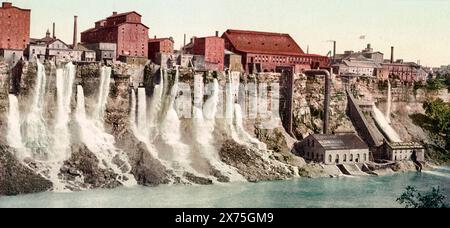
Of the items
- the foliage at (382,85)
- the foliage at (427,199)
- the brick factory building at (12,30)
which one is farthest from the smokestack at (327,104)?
the brick factory building at (12,30)

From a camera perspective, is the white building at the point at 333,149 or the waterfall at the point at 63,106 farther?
the white building at the point at 333,149

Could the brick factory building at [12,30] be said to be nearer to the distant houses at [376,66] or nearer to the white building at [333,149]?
the white building at [333,149]

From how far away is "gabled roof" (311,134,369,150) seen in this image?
47.9 m

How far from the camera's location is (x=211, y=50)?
52.6m

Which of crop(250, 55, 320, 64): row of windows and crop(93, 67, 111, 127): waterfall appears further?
crop(250, 55, 320, 64): row of windows

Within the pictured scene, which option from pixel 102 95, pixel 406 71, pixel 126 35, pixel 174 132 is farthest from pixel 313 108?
pixel 406 71

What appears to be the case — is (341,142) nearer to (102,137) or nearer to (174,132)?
(174,132)

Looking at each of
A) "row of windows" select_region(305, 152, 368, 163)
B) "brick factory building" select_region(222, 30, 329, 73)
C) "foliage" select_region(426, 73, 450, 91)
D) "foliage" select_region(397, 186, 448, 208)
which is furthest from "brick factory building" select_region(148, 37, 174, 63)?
"foliage" select_region(426, 73, 450, 91)

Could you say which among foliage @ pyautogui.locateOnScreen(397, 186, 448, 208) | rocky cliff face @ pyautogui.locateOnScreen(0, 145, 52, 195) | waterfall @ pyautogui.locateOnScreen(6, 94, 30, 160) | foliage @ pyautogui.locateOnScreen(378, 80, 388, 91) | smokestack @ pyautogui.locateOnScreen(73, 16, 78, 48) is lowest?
rocky cliff face @ pyautogui.locateOnScreen(0, 145, 52, 195)

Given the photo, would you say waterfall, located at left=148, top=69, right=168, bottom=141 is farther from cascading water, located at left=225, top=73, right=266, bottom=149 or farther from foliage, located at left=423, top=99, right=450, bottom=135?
foliage, located at left=423, top=99, right=450, bottom=135

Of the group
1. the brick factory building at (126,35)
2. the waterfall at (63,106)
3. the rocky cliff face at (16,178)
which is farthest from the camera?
the brick factory building at (126,35)

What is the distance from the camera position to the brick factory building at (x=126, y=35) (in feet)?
159

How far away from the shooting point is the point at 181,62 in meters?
50.8

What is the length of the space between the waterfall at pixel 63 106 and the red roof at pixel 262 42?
1796cm
